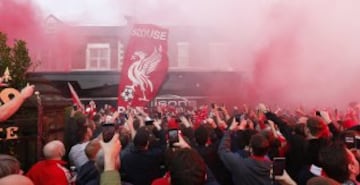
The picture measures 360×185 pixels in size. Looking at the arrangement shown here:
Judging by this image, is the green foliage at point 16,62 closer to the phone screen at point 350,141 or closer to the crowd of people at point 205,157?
the crowd of people at point 205,157

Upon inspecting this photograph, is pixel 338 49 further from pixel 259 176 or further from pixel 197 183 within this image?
pixel 197 183

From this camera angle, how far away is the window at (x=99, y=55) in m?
26.7

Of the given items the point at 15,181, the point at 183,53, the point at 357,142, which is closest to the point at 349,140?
the point at 357,142

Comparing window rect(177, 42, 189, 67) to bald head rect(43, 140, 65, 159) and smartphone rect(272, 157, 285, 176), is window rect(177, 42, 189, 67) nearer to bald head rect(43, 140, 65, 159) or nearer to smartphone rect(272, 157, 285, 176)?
bald head rect(43, 140, 65, 159)

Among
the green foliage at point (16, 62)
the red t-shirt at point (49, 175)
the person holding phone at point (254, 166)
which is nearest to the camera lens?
the person holding phone at point (254, 166)

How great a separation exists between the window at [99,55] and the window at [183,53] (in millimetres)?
4156

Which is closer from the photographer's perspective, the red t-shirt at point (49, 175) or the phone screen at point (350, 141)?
the red t-shirt at point (49, 175)

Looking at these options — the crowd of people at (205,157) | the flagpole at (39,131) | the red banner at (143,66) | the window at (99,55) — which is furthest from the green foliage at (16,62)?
the window at (99,55)

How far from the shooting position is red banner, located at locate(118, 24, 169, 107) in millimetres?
11750

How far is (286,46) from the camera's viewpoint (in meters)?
17.1

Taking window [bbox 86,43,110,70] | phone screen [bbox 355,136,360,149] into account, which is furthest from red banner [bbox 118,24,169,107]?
window [bbox 86,43,110,70]

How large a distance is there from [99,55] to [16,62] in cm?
2011

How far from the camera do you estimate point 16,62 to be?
6.96 metres

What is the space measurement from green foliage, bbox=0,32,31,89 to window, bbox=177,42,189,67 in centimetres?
1840
